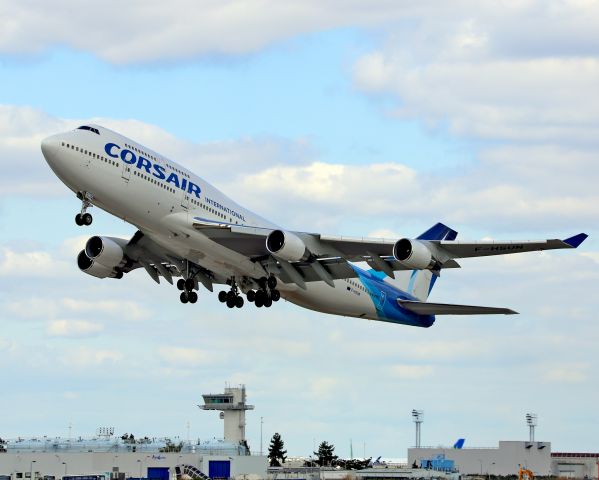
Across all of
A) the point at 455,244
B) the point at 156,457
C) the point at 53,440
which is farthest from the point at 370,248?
the point at 53,440

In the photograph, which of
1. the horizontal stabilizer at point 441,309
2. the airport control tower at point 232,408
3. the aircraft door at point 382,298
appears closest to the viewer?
the horizontal stabilizer at point 441,309

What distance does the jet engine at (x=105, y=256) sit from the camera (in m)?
62.0

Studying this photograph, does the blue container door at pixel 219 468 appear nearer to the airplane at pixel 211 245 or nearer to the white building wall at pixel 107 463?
the white building wall at pixel 107 463

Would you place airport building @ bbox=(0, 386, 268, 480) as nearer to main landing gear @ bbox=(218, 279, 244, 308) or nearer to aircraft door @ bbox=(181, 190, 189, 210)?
main landing gear @ bbox=(218, 279, 244, 308)

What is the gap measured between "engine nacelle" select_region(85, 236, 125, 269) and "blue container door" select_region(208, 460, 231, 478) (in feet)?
104

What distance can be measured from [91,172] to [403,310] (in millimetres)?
26809

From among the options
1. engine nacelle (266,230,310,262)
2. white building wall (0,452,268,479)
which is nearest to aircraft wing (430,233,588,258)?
engine nacelle (266,230,310,262)

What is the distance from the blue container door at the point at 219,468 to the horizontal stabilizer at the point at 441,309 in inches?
1015

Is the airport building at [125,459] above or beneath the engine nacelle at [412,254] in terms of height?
beneath

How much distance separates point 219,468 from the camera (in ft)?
295

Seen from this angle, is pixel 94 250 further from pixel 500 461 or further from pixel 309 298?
pixel 500 461

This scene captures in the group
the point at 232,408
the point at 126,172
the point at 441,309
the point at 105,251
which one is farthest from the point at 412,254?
the point at 232,408

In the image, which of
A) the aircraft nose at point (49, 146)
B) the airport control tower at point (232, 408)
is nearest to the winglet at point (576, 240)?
the aircraft nose at point (49, 146)

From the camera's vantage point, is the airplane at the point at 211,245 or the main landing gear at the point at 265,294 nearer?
the airplane at the point at 211,245
